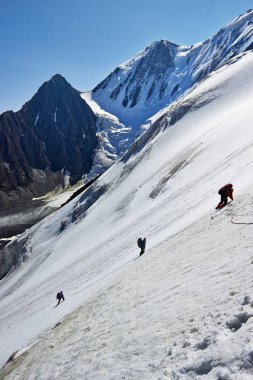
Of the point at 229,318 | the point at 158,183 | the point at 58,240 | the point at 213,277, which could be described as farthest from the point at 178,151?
the point at 229,318

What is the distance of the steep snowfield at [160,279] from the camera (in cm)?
1012

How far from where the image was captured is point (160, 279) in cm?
1680

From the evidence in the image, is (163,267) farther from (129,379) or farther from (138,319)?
(129,379)

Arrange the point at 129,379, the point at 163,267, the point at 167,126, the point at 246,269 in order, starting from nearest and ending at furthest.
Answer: the point at 129,379
the point at 246,269
the point at 163,267
the point at 167,126

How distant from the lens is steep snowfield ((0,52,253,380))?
33.2 ft

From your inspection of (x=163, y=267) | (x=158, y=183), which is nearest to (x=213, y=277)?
(x=163, y=267)

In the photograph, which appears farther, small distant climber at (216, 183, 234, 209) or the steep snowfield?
small distant climber at (216, 183, 234, 209)

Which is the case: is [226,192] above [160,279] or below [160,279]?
above

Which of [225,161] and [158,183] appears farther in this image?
[158,183]

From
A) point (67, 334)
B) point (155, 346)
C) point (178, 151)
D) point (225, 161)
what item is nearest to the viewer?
point (155, 346)

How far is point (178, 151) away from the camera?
175ft

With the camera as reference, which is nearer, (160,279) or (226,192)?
(160,279)

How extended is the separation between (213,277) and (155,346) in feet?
10.9

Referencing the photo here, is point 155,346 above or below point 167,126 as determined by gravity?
below
